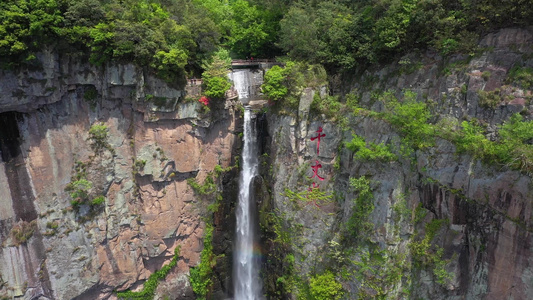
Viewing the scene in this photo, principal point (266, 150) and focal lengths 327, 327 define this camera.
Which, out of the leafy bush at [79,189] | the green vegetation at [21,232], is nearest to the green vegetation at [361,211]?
the leafy bush at [79,189]

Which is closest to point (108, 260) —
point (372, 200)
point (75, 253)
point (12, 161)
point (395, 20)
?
point (75, 253)

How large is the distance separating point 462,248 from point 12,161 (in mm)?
21788

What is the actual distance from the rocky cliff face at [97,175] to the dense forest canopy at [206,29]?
124cm

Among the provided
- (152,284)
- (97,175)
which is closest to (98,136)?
(97,175)

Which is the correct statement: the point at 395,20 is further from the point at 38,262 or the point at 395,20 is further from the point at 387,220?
the point at 38,262

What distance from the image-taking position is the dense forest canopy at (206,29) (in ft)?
48.2

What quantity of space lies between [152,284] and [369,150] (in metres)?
15.5

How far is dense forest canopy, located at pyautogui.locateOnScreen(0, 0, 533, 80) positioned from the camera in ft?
48.2

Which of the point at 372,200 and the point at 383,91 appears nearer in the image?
the point at 372,200

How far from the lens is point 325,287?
1678cm

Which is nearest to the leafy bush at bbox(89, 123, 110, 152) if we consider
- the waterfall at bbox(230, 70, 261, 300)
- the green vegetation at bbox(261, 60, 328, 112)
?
the waterfall at bbox(230, 70, 261, 300)

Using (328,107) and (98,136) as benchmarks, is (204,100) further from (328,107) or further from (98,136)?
(328,107)

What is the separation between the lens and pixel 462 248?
13461 millimetres

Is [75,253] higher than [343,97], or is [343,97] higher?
[343,97]
